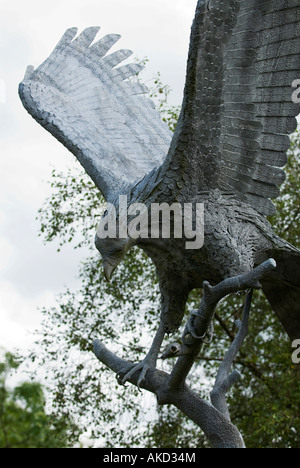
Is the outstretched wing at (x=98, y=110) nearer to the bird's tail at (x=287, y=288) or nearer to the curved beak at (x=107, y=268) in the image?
the curved beak at (x=107, y=268)

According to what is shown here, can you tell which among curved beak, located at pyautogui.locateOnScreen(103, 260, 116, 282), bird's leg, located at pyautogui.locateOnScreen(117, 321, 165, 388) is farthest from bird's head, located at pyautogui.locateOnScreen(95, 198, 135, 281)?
bird's leg, located at pyautogui.locateOnScreen(117, 321, 165, 388)

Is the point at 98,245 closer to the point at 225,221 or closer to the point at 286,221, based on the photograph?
the point at 225,221

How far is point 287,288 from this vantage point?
5.98m

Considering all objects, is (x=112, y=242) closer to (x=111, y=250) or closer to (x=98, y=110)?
(x=111, y=250)

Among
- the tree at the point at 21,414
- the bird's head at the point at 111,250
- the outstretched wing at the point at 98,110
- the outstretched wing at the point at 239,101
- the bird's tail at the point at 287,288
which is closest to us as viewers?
the outstretched wing at the point at 239,101

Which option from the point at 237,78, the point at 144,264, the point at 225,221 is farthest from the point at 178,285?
the point at 144,264

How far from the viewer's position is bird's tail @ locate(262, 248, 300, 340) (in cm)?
590

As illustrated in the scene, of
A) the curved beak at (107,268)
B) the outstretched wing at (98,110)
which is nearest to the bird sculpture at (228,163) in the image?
the curved beak at (107,268)

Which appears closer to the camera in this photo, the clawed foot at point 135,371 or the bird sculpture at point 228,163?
the bird sculpture at point 228,163

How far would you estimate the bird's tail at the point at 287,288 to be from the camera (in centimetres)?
590

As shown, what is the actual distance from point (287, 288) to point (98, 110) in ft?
8.89

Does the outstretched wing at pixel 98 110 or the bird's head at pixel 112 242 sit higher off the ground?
the outstretched wing at pixel 98 110

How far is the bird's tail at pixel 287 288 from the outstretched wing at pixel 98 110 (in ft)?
4.44

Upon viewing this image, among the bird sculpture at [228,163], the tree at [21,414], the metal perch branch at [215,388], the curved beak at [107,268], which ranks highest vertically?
the tree at [21,414]
